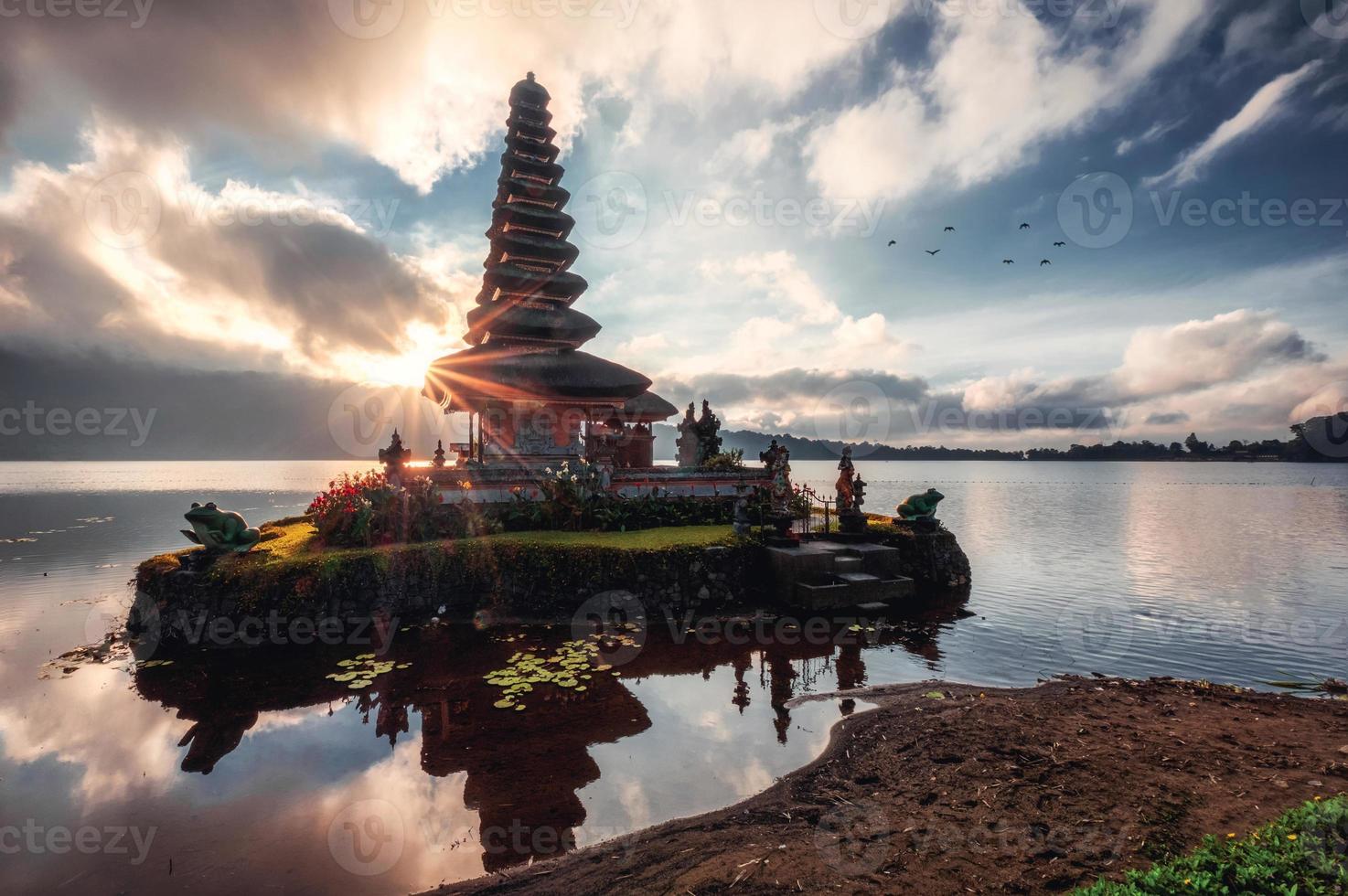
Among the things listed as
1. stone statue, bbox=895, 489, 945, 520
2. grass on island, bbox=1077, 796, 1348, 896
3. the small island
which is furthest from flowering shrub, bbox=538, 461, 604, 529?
grass on island, bbox=1077, 796, 1348, 896

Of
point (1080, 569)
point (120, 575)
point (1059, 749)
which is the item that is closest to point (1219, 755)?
point (1059, 749)

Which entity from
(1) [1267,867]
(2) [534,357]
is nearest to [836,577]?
(1) [1267,867]

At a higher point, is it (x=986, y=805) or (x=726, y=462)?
(x=726, y=462)

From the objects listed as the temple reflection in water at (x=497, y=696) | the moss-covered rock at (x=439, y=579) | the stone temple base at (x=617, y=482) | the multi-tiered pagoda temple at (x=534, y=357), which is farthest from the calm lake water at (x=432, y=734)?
the multi-tiered pagoda temple at (x=534, y=357)

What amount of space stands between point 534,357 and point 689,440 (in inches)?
310

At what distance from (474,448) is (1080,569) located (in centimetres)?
2753

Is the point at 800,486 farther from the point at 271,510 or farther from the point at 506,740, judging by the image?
the point at 271,510

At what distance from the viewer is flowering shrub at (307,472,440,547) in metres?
14.7

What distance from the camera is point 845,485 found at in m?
17.2

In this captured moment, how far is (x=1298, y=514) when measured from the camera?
50625 millimetres

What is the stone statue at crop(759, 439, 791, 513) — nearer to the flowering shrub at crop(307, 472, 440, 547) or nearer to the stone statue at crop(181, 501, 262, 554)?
the flowering shrub at crop(307, 472, 440, 547)

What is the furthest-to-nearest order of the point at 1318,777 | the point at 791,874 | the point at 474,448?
the point at 474,448, the point at 1318,777, the point at 791,874

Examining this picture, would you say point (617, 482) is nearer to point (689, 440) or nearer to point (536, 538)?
point (536, 538)

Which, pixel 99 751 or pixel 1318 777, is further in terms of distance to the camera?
pixel 99 751
